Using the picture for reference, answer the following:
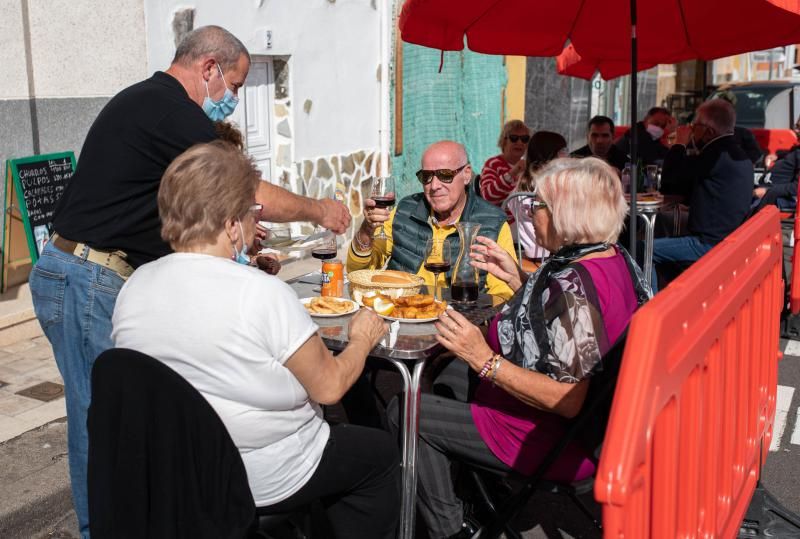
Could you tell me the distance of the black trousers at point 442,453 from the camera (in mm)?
3092

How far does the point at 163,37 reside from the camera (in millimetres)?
6633

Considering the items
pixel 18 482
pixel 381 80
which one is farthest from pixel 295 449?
pixel 381 80

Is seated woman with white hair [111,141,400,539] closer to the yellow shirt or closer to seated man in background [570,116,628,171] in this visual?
the yellow shirt

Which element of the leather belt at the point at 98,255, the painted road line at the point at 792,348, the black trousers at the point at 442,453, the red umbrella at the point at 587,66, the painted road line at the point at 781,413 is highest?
the red umbrella at the point at 587,66

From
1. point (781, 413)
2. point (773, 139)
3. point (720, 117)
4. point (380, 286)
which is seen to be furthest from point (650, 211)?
point (773, 139)

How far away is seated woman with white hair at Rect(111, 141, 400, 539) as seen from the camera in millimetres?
2396

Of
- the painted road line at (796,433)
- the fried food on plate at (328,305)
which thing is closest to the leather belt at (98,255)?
the fried food on plate at (328,305)

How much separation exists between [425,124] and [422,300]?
7.16 metres

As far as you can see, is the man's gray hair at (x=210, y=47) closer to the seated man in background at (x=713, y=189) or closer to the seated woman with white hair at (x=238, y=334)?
the seated woman with white hair at (x=238, y=334)

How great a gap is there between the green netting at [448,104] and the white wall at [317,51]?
0.63m

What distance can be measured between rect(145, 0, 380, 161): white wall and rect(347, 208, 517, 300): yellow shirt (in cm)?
307

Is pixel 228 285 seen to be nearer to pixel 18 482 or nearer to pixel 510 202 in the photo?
pixel 18 482

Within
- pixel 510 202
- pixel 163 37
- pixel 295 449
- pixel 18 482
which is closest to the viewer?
pixel 295 449

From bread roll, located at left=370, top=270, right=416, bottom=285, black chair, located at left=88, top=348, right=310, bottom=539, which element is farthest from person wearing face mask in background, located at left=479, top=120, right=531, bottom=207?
black chair, located at left=88, top=348, right=310, bottom=539
